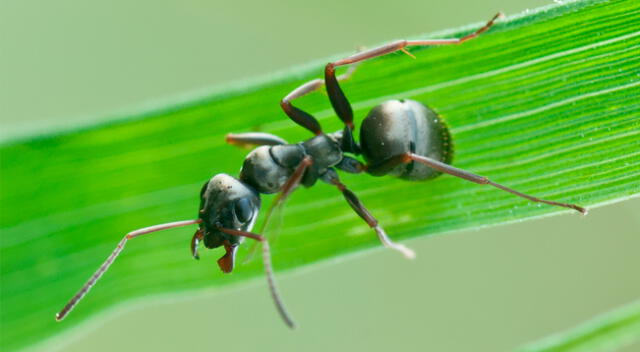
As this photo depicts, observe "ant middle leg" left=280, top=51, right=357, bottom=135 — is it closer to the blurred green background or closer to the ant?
the ant

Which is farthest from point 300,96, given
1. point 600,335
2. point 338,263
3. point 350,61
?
point 338,263

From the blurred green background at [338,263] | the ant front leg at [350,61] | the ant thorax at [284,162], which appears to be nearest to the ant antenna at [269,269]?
the ant thorax at [284,162]

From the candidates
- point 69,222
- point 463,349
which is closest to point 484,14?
point 463,349

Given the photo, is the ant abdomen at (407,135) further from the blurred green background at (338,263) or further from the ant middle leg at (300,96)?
the blurred green background at (338,263)

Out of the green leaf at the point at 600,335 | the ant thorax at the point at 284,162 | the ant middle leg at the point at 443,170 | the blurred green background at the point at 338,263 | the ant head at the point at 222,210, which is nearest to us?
the green leaf at the point at 600,335

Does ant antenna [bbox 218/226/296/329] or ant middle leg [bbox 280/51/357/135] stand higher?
ant middle leg [bbox 280/51/357/135]

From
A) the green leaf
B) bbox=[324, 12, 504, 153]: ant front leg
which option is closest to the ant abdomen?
bbox=[324, 12, 504, 153]: ant front leg
